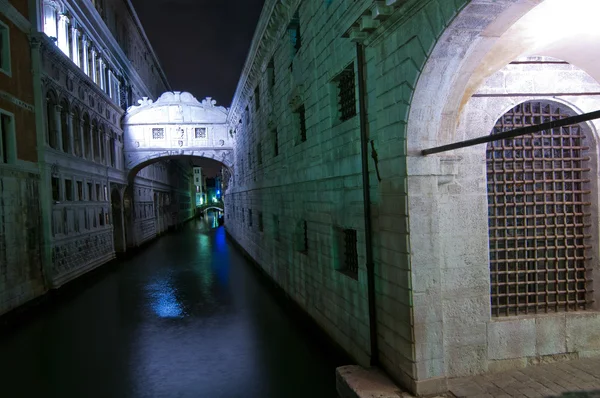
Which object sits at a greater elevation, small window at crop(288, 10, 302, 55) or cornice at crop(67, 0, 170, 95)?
cornice at crop(67, 0, 170, 95)

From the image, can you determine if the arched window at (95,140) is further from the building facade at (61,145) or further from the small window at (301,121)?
the small window at (301,121)

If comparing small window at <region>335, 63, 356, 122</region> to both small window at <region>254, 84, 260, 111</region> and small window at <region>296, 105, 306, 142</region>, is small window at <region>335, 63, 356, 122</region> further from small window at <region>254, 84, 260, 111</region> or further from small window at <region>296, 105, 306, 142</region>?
small window at <region>254, 84, 260, 111</region>

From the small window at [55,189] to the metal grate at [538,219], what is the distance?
15.7 meters

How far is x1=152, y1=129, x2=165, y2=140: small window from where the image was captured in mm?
27837

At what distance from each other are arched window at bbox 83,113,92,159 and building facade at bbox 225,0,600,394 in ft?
53.1

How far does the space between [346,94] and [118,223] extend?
22591 millimetres

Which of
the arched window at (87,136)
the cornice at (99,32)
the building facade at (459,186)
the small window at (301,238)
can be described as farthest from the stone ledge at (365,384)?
the cornice at (99,32)

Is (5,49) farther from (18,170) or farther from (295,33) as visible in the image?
(295,33)

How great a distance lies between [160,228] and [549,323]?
3854 centimetres

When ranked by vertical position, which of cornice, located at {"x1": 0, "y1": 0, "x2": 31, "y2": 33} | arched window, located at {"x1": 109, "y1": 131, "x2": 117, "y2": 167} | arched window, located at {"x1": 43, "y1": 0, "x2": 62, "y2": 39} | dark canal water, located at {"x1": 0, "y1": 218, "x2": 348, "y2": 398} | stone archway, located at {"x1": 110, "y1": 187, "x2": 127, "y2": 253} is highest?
arched window, located at {"x1": 43, "y1": 0, "x2": 62, "y2": 39}

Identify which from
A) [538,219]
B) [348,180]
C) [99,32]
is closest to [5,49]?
[99,32]

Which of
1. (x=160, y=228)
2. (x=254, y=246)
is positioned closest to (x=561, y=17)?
(x=254, y=246)

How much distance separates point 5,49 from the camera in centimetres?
1333

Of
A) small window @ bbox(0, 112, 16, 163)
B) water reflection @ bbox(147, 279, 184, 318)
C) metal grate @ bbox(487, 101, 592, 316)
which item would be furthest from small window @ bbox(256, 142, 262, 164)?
metal grate @ bbox(487, 101, 592, 316)
